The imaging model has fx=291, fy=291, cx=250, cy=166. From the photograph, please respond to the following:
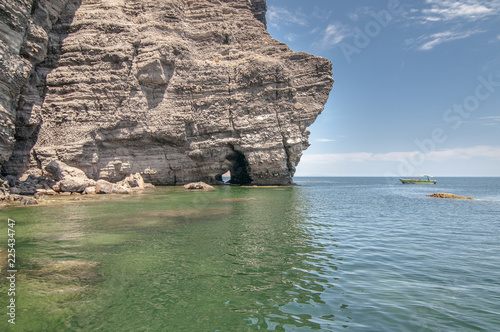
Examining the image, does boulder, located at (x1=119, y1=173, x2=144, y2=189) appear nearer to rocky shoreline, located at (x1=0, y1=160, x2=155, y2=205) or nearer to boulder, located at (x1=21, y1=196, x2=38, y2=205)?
rocky shoreline, located at (x1=0, y1=160, x2=155, y2=205)

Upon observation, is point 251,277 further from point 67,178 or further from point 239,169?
point 239,169

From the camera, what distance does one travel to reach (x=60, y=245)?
10.1m

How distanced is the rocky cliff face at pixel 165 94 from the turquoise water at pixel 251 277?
25.7 meters

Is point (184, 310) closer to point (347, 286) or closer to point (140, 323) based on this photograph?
point (140, 323)

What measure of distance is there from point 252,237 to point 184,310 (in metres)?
6.21

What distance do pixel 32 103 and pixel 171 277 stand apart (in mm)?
35800

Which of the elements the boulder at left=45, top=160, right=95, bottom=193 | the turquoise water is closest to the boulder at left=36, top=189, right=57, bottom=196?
the boulder at left=45, top=160, right=95, bottom=193

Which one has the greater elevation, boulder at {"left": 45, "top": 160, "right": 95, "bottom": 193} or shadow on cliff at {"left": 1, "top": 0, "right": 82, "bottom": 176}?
shadow on cliff at {"left": 1, "top": 0, "right": 82, "bottom": 176}

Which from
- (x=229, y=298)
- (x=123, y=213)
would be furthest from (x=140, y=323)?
(x=123, y=213)

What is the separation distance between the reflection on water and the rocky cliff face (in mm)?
25960

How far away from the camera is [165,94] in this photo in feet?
137

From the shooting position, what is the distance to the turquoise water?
5195 millimetres

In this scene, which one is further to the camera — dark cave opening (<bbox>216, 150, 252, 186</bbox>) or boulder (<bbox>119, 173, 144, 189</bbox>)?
dark cave opening (<bbox>216, 150, 252, 186</bbox>)

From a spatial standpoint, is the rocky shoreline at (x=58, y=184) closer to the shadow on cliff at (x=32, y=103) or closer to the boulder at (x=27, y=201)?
the shadow on cliff at (x=32, y=103)
